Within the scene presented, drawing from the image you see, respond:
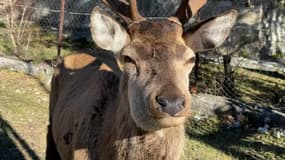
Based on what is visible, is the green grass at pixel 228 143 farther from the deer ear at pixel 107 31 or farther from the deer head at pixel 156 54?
the deer ear at pixel 107 31

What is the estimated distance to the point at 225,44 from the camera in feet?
37.2

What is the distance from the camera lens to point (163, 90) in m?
3.35

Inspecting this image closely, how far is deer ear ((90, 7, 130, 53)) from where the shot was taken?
3.94 metres

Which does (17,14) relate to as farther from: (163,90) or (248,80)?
(163,90)

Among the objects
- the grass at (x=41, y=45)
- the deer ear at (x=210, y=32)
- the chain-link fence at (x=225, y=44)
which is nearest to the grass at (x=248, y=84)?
the chain-link fence at (x=225, y=44)

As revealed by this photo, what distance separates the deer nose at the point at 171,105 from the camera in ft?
10.6

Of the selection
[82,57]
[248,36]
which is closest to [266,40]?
[248,36]

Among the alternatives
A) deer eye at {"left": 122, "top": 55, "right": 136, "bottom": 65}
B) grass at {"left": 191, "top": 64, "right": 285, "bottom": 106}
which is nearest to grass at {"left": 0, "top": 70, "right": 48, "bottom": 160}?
grass at {"left": 191, "top": 64, "right": 285, "bottom": 106}

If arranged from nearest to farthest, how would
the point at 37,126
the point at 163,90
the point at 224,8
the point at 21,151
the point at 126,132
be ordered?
the point at 163,90 → the point at 126,132 → the point at 21,151 → the point at 37,126 → the point at 224,8

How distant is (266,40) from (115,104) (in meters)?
9.72

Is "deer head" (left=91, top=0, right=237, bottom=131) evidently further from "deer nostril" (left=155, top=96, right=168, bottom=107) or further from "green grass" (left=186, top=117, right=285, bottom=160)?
"green grass" (left=186, top=117, right=285, bottom=160)

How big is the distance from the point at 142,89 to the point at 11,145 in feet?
13.8

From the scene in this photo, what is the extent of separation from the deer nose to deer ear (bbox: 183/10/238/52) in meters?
0.86

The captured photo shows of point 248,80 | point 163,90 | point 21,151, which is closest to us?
point 163,90
